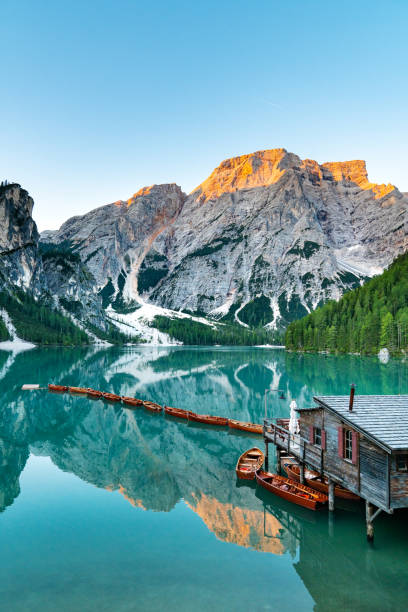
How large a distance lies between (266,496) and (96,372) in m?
95.5

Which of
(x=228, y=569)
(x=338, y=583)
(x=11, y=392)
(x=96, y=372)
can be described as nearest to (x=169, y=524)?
(x=228, y=569)

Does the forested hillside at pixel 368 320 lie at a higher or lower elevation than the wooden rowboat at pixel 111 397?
higher

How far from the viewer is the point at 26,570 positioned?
19.7 m

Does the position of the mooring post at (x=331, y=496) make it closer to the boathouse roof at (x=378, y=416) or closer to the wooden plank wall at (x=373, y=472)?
the wooden plank wall at (x=373, y=472)

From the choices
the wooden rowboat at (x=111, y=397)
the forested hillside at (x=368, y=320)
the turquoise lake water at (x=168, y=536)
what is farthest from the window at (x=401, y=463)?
the forested hillside at (x=368, y=320)

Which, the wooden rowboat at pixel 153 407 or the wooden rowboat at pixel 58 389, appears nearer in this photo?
the wooden rowboat at pixel 153 407

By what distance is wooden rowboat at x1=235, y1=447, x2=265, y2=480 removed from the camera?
31.8 meters

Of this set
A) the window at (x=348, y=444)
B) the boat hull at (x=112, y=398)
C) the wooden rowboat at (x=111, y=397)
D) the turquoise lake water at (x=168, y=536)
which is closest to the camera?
the turquoise lake water at (x=168, y=536)

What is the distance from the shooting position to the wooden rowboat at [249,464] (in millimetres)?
31781

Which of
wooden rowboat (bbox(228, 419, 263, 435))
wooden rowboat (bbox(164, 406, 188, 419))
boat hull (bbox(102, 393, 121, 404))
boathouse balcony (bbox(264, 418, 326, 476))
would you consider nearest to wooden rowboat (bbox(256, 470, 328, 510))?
boathouse balcony (bbox(264, 418, 326, 476))

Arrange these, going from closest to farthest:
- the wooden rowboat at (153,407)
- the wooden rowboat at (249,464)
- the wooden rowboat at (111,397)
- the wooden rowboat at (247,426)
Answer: the wooden rowboat at (249,464), the wooden rowboat at (247,426), the wooden rowboat at (153,407), the wooden rowboat at (111,397)

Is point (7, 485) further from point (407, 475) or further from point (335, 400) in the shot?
point (407, 475)

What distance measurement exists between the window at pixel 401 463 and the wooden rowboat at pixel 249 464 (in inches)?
502

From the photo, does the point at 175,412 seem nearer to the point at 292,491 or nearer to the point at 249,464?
the point at 249,464
